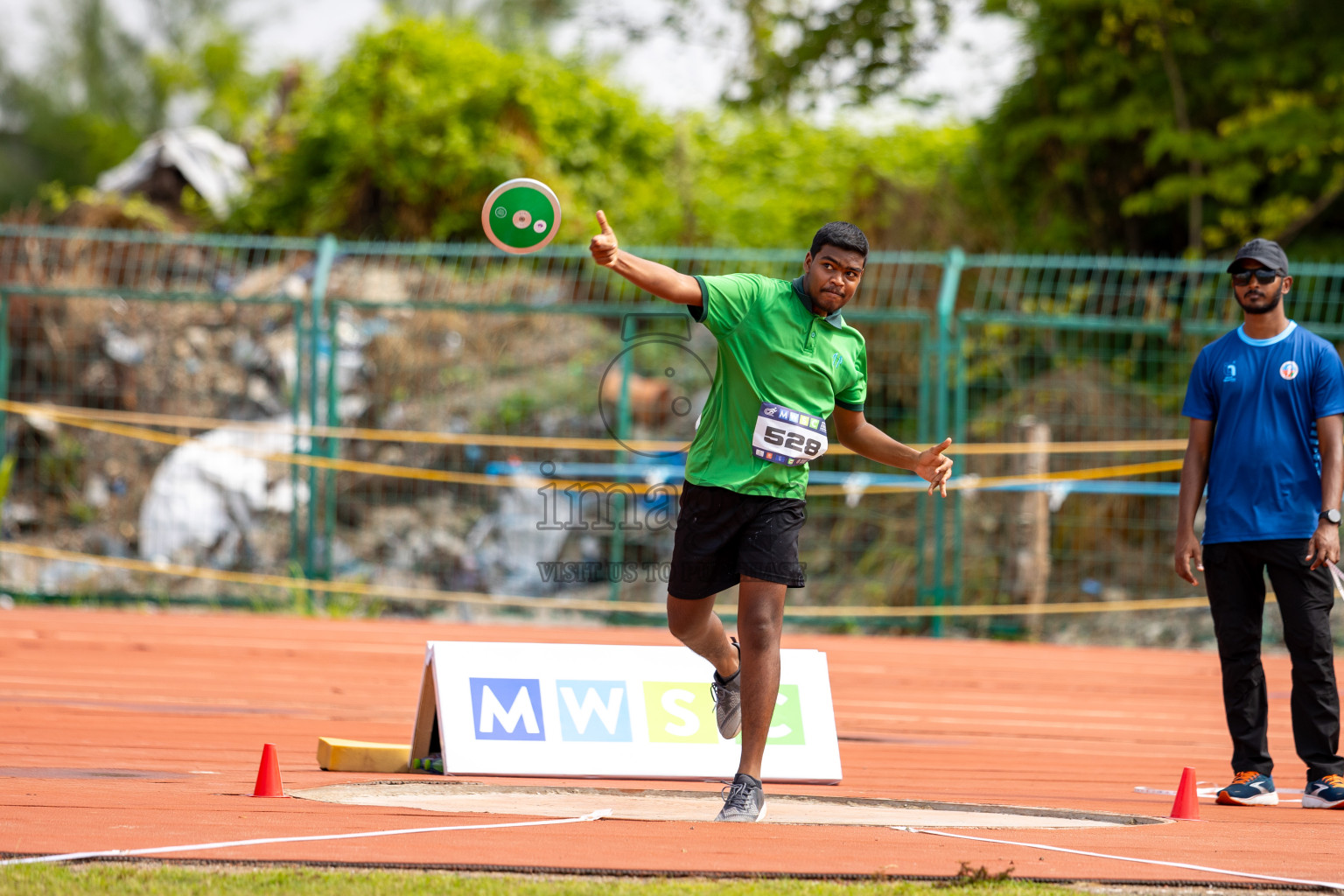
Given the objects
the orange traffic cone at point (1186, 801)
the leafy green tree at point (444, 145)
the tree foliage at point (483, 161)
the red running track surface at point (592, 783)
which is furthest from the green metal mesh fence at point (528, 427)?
the orange traffic cone at point (1186, 801)

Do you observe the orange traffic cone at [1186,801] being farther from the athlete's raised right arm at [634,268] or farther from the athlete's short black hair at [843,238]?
the athlete's raised right arm at [634,268]

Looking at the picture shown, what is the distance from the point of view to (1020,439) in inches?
503

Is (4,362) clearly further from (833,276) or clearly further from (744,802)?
(744,802)

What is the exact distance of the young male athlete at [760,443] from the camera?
4.75m

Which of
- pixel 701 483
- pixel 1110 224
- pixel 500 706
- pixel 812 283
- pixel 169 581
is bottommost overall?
pixel 169 581

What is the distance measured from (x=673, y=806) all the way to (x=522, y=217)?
1.99 m

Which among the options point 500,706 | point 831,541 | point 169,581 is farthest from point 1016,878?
point 169,581

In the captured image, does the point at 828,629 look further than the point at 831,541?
No

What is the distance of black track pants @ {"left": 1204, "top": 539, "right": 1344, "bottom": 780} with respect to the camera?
5.48 metres

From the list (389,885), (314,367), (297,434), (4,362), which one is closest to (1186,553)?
(389,885)

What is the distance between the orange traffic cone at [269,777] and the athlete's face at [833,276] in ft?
7.33

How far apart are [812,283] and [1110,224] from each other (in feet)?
40.2

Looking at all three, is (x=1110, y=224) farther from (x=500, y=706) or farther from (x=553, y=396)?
(x=500, y=706)

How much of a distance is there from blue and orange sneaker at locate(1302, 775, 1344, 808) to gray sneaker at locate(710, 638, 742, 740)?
209cm
